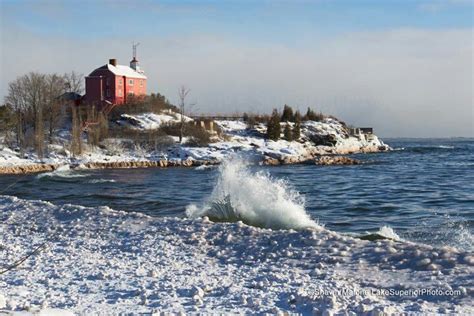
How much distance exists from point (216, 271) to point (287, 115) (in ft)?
212

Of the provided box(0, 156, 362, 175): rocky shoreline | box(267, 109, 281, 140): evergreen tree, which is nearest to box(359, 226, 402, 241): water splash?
box(0, 156, 362, 175): rocky shoreline

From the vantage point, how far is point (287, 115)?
235ft

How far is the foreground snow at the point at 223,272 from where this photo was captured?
6270 mm

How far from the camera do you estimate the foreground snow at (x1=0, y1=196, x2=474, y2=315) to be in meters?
6.27

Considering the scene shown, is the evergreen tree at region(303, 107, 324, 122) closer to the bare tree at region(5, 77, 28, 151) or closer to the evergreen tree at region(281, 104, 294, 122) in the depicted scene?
the evergreen tree at region(281, 104, 294, 122)

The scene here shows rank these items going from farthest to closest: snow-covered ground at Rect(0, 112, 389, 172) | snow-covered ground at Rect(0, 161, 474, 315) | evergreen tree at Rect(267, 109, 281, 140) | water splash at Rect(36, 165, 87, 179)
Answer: evergreen tree at Rect(267, 109, 281, 140) → snow-covered ground at Rect(0, 112, 389, 172) → water splash at Rect(36, 165, 87, 179) → snow-covered ground at Rect(0, 161, 474, 315)

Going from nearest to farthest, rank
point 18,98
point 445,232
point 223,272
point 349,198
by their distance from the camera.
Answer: point 223,272
point 445,232
point 349,198
point 18,98

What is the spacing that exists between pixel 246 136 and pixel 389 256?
54022mm

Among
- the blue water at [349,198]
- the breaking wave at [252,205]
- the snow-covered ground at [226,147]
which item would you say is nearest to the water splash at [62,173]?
the blue water at [349,198]

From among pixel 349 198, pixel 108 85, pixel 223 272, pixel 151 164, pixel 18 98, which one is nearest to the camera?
pixel 223 272

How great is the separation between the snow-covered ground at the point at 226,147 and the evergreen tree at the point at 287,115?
2.19 m

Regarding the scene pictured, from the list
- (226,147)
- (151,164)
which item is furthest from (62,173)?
(226,147)

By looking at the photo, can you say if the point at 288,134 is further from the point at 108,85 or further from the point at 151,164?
the point at 151,164

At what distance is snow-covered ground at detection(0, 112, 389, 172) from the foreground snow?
31181 mm
